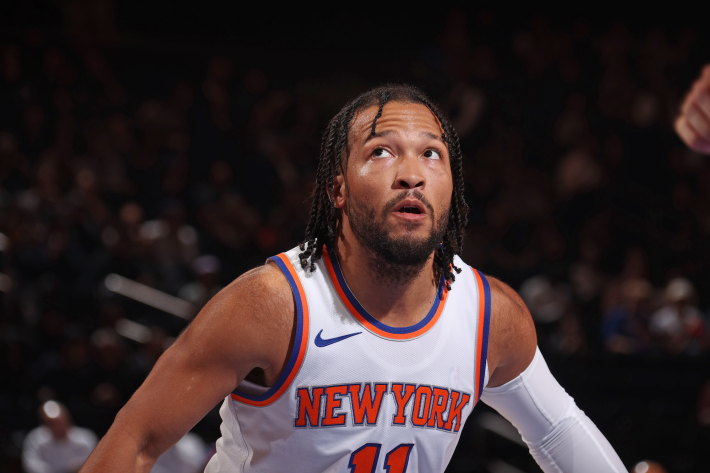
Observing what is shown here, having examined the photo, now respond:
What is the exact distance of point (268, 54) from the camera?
366 inches

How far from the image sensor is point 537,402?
2299 mm

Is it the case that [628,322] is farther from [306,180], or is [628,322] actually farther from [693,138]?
[693,138]

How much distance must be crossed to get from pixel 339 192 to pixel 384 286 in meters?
0.33

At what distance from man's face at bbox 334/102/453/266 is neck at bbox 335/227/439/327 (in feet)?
0.17

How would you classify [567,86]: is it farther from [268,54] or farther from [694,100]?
[694,100]

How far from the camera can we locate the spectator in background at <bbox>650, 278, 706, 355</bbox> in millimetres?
6270

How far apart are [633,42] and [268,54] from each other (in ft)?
15.1

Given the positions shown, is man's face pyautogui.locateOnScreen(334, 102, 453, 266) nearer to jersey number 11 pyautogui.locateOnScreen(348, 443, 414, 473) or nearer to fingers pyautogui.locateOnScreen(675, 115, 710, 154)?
jersey number 11 pyautogui.locateOnScreen(348, 443, 414, 473)

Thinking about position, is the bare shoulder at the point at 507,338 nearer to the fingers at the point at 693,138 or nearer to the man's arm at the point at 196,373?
the man's arm at the point at 196,373

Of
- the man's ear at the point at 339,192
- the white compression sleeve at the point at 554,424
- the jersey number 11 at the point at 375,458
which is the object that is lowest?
the jersey number 11 at the point at 375,458

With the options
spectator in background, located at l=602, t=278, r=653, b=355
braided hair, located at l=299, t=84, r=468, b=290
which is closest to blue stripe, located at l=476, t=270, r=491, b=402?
braided hair, located at l=299, t=84, r=468, b=290

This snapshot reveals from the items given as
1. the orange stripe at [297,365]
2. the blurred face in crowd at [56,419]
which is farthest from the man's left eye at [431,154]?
the blurred face in crowd at [56,419]

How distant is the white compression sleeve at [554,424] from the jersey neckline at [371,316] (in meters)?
0.38

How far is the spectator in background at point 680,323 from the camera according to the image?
6270 millimetres
